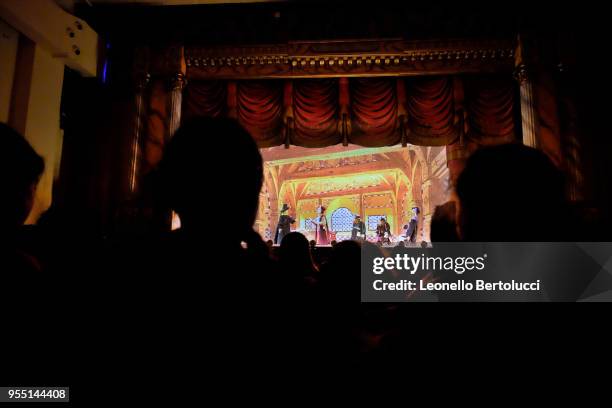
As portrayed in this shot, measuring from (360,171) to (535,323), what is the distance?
12608 millimetres

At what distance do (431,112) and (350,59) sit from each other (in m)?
1.52

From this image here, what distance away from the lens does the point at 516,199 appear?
2.52 ft

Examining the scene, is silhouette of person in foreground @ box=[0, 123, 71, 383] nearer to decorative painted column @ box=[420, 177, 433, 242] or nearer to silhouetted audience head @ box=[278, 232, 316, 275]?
silhouetted audience head @ box=[278, 232, 316, 275]

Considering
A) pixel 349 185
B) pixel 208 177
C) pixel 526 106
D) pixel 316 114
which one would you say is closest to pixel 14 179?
pixel 208 177

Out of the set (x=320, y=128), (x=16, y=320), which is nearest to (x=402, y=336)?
(x=16, y=320)

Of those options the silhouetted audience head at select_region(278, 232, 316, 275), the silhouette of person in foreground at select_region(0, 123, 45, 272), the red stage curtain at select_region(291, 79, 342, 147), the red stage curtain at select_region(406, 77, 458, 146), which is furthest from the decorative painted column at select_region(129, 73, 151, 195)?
the silhouette of person in foreground at select_region(0, 123, 45, 272)

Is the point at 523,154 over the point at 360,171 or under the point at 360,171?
under

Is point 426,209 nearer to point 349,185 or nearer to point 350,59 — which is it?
point 349,185

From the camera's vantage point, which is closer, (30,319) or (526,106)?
(30,319)

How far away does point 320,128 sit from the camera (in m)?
5.39

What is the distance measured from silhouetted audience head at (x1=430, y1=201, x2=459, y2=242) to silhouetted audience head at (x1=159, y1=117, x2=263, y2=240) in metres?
0.69

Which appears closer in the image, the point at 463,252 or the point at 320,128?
the point at 463,252

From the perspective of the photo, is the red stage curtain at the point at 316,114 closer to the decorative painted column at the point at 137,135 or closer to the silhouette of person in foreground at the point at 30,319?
the decorative painted column at the point at 137,135

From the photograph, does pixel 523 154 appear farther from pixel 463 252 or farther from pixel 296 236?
pixel 296 236
